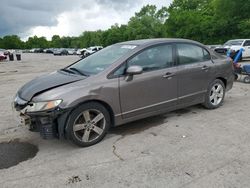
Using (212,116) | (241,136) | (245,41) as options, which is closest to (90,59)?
(212,116)

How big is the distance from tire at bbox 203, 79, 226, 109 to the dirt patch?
135 inches

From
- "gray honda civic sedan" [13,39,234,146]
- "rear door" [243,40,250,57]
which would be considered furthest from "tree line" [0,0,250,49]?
"gray honda civic sedan" [13,39,234,146]

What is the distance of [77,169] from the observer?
3.25 m

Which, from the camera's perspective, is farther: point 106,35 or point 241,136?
point 106,35

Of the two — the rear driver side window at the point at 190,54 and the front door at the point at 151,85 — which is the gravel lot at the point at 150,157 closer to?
the front door at the point at 151,85

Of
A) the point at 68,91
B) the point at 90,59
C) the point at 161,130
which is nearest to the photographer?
the point at 68,91

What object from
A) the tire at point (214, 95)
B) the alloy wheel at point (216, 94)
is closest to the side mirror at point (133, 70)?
the tire at point (214, 95)

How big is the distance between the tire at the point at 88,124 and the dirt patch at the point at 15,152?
25.6 inches

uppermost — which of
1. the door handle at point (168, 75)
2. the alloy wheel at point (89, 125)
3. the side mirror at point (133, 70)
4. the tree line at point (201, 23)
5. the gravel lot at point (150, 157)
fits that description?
the tree line at point (201, 23)

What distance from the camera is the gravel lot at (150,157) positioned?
297 centimetres

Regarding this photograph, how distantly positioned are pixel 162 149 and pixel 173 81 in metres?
1.45

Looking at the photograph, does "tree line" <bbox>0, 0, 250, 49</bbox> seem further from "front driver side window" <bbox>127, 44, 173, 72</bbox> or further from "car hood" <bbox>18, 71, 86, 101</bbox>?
"car hood" <bbox>18, 71, 86, 101</bbox>

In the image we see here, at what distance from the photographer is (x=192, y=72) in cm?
495

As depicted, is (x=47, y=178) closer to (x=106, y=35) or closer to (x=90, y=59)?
(x=90, y=59)
